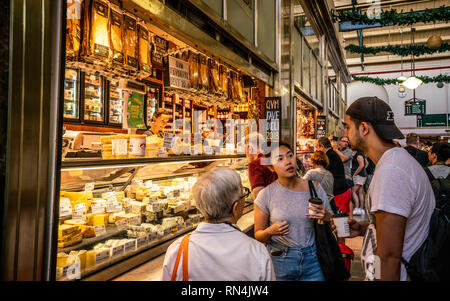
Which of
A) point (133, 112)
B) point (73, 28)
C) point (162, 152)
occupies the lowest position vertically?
point (162, 152)

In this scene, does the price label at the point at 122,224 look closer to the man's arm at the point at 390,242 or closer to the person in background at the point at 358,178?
the man's arm at the point at 390,242

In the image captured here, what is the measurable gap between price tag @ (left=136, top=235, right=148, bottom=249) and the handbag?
4.40 ft

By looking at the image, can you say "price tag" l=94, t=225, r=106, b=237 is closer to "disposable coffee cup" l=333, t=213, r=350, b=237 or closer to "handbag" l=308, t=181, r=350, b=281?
"handbag" l=308, t=181, r=350, b=281

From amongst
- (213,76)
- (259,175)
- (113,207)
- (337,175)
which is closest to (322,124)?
(337,175)

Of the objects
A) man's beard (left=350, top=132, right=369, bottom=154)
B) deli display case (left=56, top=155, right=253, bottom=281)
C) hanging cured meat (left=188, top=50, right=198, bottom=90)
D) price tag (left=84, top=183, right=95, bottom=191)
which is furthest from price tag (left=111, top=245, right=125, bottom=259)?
hanging cured meat (left=188, top=50, right=198, bottom=90)

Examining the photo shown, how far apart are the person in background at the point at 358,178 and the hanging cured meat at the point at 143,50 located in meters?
Result: 6.42

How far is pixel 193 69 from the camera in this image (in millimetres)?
3887

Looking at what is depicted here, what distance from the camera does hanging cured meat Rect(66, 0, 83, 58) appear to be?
2.28m

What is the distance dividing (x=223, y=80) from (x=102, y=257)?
10.1 feet

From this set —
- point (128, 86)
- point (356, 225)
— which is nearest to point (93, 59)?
point (128, 86)

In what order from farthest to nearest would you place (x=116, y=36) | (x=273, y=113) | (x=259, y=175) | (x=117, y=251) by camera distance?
(x=273, y=113) → (x=259, y=175) → (x=116, y=36) → (x=117, y=251)

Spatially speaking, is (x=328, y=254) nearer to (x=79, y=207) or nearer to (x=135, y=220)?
(x=135, y=220)

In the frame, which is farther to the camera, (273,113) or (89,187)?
(273,113)
